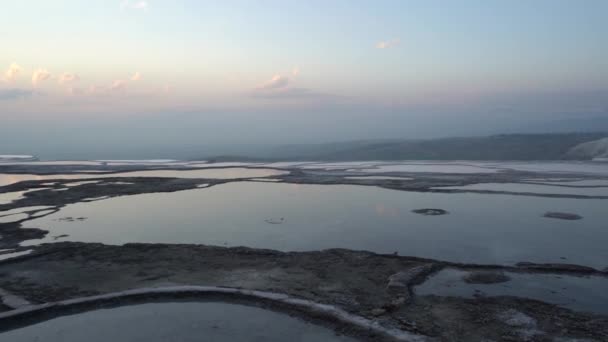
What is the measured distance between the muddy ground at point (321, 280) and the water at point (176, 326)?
0.64m

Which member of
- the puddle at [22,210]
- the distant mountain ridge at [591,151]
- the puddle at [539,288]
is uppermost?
the distant mountain ridge at [591,151]

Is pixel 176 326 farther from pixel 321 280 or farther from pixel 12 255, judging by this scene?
pixel 12 255

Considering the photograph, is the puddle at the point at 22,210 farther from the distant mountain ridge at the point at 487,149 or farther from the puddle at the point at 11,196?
the distant mountain ridge at the point at 487,149

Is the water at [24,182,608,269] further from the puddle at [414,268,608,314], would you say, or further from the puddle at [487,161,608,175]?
the puddle at [487,161,608,175]

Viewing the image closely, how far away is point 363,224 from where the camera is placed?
11.9 m

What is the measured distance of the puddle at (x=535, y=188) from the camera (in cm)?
1749

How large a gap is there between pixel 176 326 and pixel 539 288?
543 centimetres

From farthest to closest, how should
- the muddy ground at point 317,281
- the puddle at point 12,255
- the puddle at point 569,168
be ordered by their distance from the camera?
the puddle at point 569,168
the puddle at point 12,255
the muddy ground at point 317,281

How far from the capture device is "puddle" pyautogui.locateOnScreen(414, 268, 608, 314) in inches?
247

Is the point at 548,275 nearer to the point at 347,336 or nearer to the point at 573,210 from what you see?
the point at 347,336

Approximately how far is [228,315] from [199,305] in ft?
2.03

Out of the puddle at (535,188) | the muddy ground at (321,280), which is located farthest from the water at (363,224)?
the puddle at (535,188)

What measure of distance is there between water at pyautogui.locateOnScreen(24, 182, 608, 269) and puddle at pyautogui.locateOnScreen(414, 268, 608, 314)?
96cm

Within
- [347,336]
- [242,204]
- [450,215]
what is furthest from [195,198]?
[347,336]
